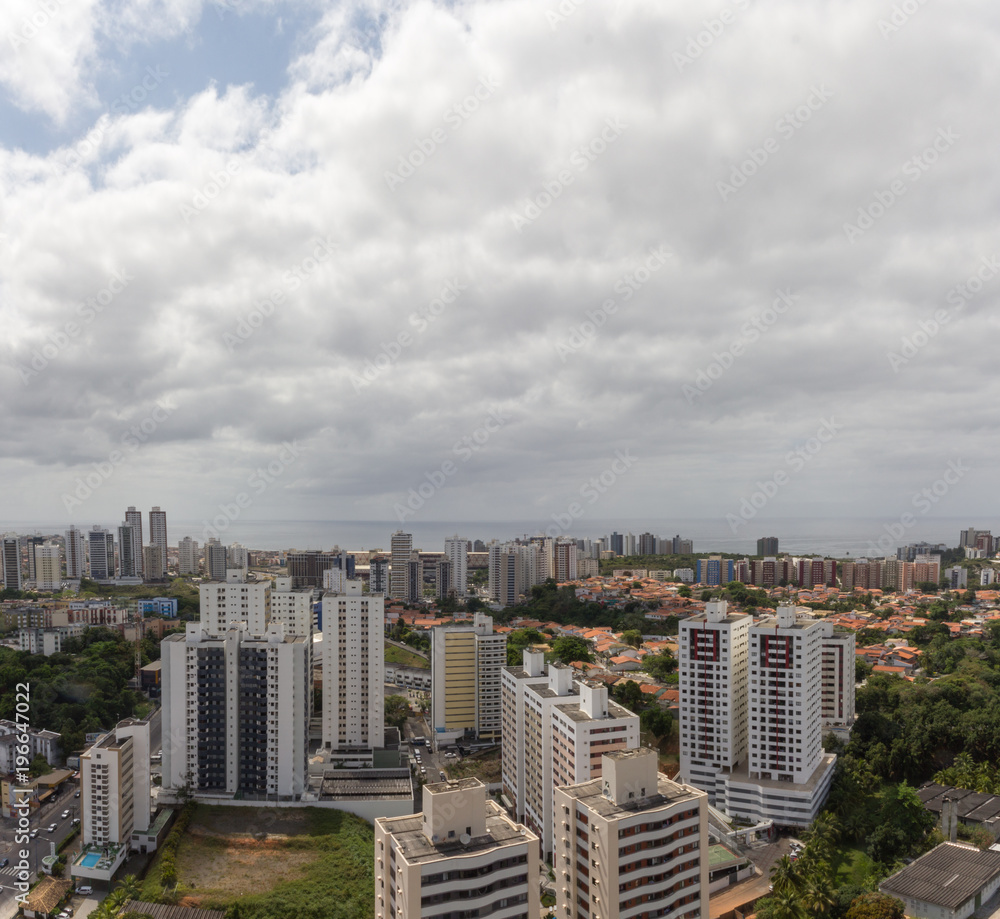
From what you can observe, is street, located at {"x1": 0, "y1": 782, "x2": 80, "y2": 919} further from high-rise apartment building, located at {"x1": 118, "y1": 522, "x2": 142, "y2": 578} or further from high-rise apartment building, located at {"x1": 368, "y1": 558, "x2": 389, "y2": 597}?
high-rise apartment building, located at {"x1": 118, "y1": 522, "x2": 142, "y2": 578}

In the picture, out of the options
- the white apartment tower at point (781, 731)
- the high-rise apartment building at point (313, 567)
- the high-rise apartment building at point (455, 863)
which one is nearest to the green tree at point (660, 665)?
the white apartment tower at point (781, 731)

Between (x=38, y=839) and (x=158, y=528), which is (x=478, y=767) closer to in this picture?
(x=38, y=839)

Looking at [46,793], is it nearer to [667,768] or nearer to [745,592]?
[667,768]

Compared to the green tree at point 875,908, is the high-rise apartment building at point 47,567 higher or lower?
higher

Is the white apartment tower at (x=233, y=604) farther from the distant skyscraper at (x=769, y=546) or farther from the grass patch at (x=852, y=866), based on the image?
the distant skyscraper at (x=769, y=546)

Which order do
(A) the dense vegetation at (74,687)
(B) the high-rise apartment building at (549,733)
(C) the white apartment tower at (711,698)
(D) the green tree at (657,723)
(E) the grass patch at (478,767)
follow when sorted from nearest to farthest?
(B) the high-rise apartment building at (549,733) → (C) the white apartment tower at (711,698) → (E) the grass patch at (478,767) → (D) the green tree at (657,723) → (A) the dense vegetation at (74,687)
